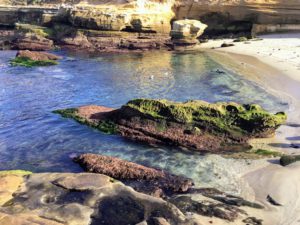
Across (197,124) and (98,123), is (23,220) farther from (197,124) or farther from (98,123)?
(98,123)

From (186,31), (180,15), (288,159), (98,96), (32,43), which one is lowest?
(98,96)

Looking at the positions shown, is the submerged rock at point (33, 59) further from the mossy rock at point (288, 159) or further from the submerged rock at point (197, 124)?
the mossy rock at point (288, 159)

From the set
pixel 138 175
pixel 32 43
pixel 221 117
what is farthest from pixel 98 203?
pixel 32 43

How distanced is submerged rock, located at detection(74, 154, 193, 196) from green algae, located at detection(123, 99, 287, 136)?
3602 mm

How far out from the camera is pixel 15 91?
25984 millimetres

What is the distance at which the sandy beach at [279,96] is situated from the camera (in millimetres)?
10873

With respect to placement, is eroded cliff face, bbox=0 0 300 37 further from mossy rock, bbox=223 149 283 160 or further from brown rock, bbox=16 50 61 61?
mossy rock, bbox=223 149 283 160

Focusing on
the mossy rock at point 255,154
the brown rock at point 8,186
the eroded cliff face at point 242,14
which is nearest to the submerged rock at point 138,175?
the mossy rock at point 255,154

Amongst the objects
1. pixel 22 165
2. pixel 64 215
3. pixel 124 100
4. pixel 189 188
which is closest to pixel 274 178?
pixel 189 188

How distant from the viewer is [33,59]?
38000mm

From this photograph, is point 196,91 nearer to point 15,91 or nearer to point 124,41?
point 15,91

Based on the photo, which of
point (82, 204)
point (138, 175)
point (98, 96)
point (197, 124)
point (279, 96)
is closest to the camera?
point (82, 204)

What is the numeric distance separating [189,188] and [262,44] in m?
33.6

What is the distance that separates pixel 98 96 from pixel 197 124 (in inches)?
406
